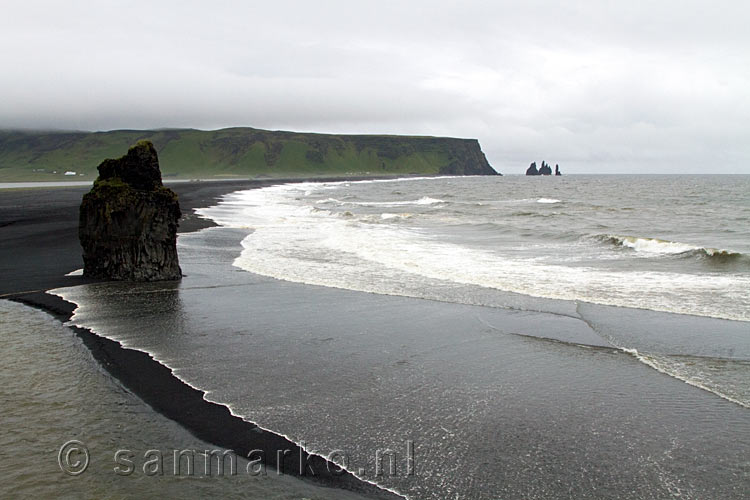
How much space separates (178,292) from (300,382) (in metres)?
6.83

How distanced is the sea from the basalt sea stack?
864 mm

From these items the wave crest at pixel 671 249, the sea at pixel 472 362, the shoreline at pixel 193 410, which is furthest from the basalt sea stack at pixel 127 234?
the wave crest at pixel 671 249

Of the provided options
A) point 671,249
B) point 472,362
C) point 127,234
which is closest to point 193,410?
point 472,362

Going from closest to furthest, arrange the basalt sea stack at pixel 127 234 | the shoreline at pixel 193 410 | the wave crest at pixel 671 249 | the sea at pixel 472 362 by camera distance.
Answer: the shoreline at pixel 193 410 → the sea at pixel 472 362 → the basalt sea stack at pixel 127 234 → the wave crest at pixel 671 249

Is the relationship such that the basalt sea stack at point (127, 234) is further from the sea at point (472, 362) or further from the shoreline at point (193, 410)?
the shoreline at point (193, 410)

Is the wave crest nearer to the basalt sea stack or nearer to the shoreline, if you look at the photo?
the basalt sea stack

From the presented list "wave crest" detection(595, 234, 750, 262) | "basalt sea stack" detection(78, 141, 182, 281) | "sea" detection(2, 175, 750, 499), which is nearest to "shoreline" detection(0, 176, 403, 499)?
"sea" detection(2, 175, 750, 499)

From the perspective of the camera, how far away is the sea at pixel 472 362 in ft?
17.6

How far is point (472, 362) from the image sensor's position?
8430 mm

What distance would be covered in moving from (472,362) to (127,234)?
10.1 metres

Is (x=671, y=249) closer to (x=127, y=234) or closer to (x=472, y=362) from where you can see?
(x=472, y=362)

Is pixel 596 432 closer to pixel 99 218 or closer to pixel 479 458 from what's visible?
pixel 479 458

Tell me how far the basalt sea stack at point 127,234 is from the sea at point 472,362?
0.86m

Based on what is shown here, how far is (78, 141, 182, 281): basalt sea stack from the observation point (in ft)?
46.7
